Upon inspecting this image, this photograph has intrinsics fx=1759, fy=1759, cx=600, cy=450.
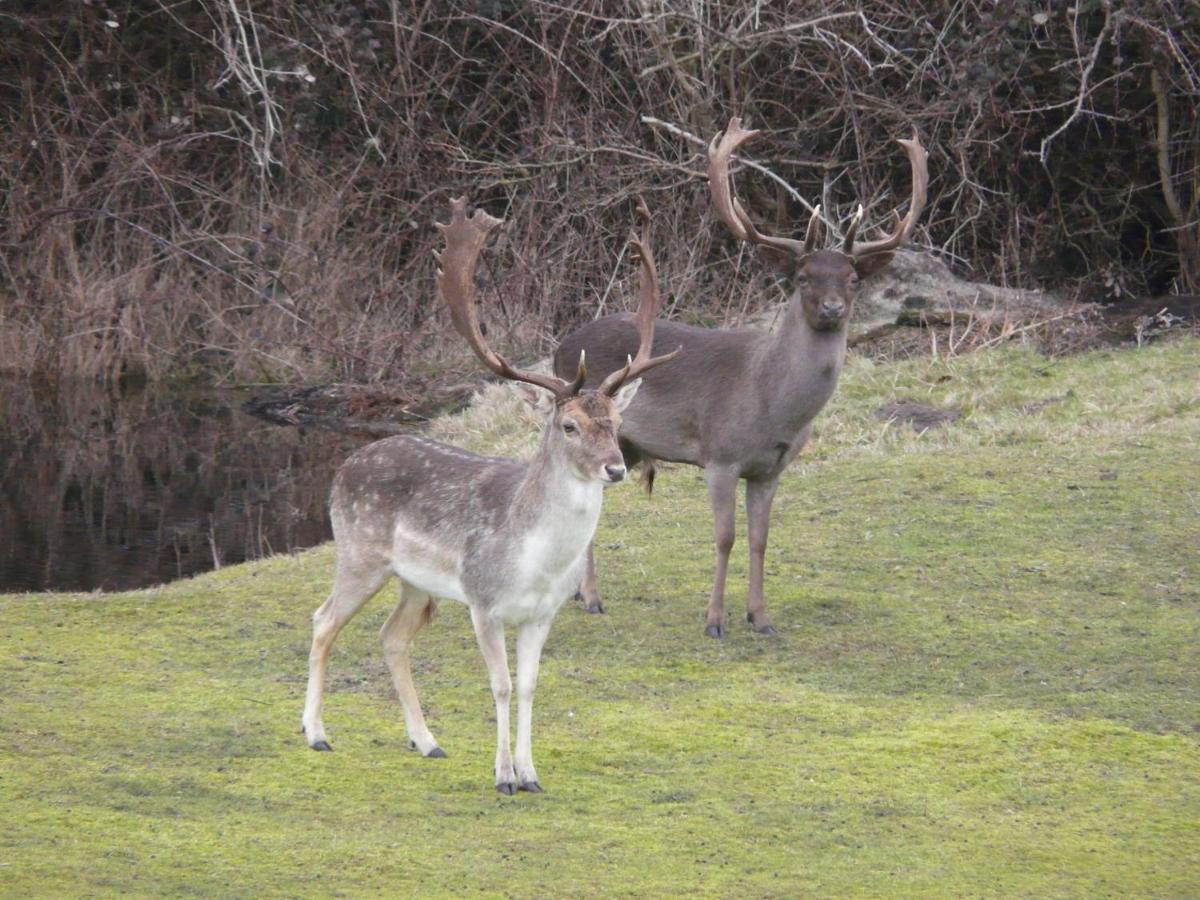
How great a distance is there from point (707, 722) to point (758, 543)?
1.75m

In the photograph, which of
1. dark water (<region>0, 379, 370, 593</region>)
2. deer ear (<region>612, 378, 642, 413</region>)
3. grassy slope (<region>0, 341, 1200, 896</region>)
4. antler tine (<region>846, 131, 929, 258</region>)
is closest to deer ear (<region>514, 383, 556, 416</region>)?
deer ear (<region>612, 378, 642, 413</region>)

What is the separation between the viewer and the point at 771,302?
1625 cm

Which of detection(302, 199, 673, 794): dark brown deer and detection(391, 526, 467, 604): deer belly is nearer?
detection(302, 199, 673, 794): dark brown deer

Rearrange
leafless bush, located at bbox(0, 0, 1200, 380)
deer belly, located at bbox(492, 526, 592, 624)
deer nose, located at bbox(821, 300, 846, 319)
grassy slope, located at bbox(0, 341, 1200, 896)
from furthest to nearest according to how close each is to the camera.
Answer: leafless bush, located at bbox(0, 0, 1200, 380) < deer nose, located at bbox(821, 300, 846, 319) < deer belly, located at bbox(492, 526, 592, 624) < grassy slope, located at bbox(0, 341, 1200, 896)

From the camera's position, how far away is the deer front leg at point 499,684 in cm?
614

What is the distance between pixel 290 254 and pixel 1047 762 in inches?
499

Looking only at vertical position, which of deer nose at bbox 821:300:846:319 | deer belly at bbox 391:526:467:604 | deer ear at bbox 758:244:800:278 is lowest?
deer belly at bbox 391:526:467:604

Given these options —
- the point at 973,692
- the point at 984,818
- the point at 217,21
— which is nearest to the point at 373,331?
the point at 217,21

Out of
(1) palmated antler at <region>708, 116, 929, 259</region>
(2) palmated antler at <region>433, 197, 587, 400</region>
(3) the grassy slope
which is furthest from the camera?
(1) palmated antler at <region>708, 116, 929, 259</region>

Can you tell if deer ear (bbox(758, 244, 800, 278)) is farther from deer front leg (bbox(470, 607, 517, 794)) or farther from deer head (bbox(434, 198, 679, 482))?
deer front leg (bbox(470, 607, 517, 794))

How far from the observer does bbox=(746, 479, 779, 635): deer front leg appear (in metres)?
8.55

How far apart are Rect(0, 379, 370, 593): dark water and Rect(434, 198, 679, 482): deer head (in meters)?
4.26

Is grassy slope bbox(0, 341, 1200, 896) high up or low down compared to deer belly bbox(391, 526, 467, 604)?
down

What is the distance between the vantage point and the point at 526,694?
6.23 metres
